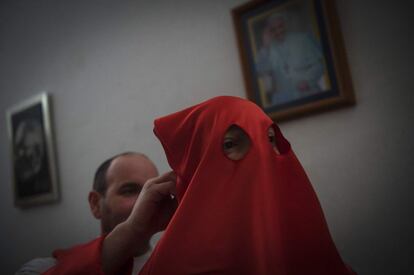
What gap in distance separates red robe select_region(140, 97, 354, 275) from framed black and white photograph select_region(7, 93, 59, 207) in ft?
4.42

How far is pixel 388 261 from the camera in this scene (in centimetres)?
82

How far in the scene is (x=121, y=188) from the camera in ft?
2.91

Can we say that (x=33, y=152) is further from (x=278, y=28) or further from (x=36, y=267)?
(x=278, y=28)

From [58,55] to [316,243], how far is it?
1.66 metres

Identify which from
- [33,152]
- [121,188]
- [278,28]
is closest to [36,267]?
[121,188]

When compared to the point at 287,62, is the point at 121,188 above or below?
below

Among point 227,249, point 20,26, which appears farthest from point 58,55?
point 227,249

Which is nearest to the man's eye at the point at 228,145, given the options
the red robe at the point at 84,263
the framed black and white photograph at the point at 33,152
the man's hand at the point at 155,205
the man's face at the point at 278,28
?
the man's hand at the point at 155,205

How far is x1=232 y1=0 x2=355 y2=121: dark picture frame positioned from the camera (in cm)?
89

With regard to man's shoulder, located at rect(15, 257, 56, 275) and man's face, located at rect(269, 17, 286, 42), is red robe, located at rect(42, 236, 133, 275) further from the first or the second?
man's face, located at rect(269, 17, 286, 42)

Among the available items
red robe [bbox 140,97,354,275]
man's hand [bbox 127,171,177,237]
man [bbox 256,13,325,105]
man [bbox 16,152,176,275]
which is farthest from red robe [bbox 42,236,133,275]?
man [bbox 256,13,325,105]

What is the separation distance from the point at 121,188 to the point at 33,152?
3.62 feet

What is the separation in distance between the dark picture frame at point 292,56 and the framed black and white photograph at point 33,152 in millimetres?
1173

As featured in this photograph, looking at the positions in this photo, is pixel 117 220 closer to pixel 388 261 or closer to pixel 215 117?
pixel 215 117
